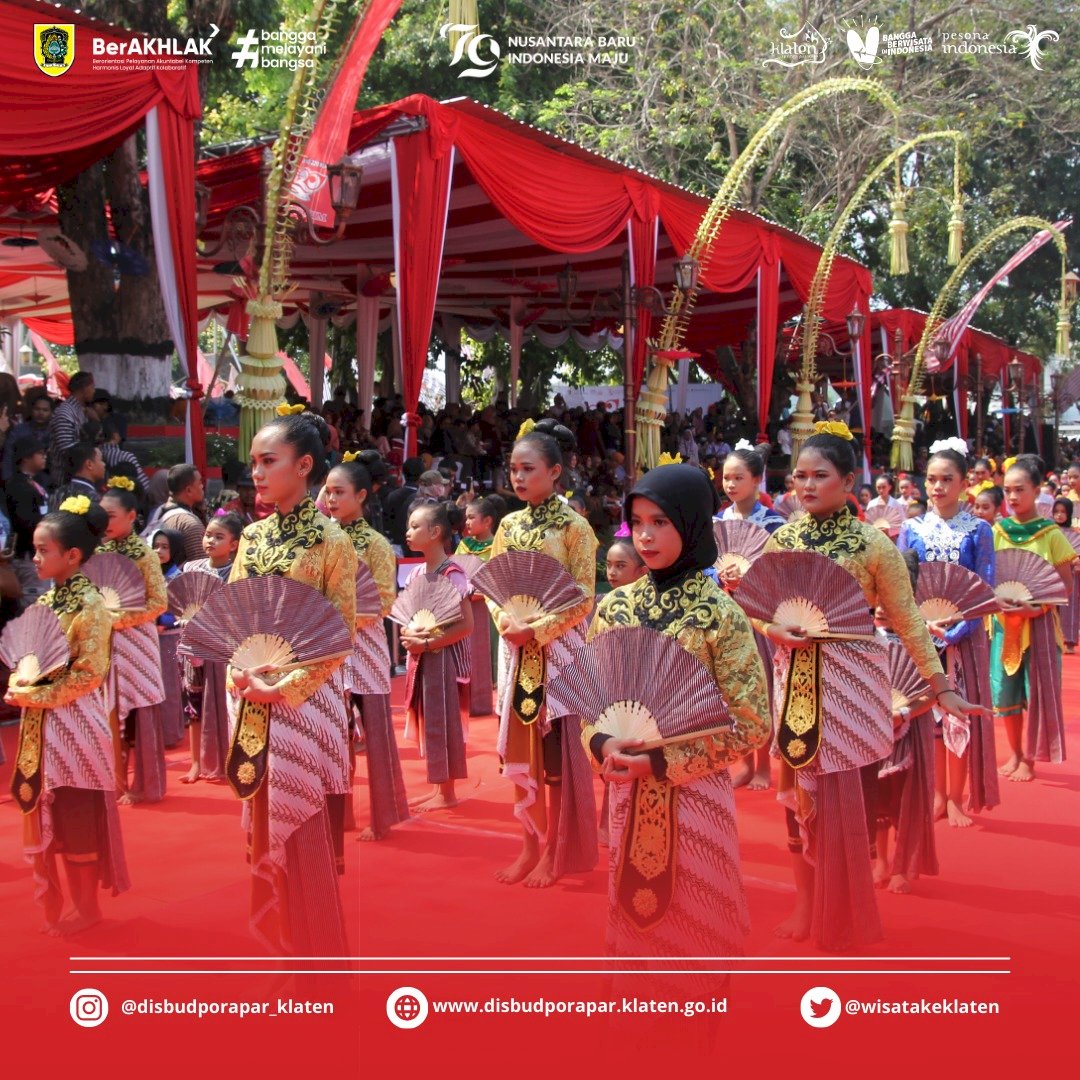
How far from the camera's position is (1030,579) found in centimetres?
571

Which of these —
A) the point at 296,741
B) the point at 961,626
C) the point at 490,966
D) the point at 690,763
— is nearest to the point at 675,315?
the point at 961,626

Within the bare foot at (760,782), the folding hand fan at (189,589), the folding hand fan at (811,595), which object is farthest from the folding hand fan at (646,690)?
the folding hand fan at (189,589)

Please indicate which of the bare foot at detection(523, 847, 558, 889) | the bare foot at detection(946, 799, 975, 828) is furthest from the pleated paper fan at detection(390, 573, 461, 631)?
the bare foot at detection(946, 799, 975, 828)

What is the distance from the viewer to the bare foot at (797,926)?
369 cm

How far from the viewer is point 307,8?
10.8 m

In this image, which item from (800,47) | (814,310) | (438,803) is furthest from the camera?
(814,310)

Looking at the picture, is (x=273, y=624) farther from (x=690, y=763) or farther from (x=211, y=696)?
(x=211, y=696)

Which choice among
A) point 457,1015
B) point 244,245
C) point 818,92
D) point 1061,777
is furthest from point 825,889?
point 818,92

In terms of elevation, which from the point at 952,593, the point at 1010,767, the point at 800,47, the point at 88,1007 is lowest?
the point at 1010,767

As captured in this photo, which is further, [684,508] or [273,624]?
[273,624]

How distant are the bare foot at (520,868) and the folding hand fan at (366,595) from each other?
1082 mm

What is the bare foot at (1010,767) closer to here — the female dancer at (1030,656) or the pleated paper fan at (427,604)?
the female dancer at (1030,656)

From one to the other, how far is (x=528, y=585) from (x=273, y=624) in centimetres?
136

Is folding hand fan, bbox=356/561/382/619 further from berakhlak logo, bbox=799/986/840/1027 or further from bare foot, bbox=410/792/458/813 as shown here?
berakhlak logo, bbox=799/986/840/1027
